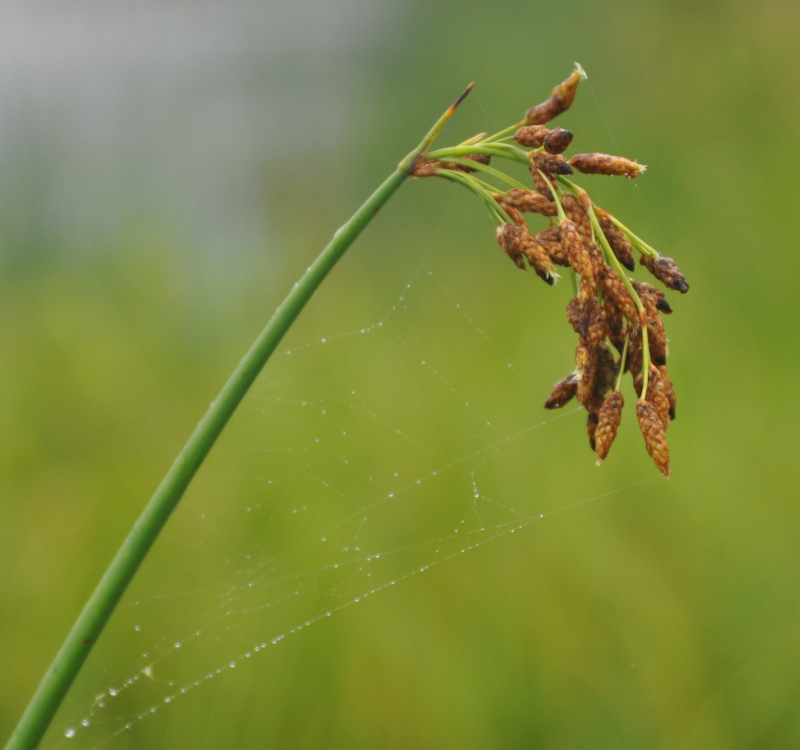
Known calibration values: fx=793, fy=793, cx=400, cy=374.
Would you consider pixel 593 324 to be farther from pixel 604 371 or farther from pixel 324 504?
pixel 324 504

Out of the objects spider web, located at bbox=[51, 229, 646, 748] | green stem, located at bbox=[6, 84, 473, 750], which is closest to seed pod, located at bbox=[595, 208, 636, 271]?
green stem, located at bbox=[6, 84, 473, 750]

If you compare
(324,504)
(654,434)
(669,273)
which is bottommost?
(324,504)

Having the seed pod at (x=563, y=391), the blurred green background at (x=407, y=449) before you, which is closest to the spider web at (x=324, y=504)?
the blurred green background at (x=407, y=449)

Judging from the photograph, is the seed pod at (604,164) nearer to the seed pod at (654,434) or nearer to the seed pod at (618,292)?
the seed pod at (618,292)

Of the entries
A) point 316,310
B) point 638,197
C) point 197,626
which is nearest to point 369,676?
point 197,626

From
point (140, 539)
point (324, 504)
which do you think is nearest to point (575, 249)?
point (140, 539)

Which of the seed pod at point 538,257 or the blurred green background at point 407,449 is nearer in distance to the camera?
the seed pod at point 538,257

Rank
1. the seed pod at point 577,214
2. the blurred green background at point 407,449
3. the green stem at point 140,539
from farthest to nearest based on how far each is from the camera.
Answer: the blurred green background at point 407,449 < the seed pod at point 577,214 < the green stem at point 140,539
